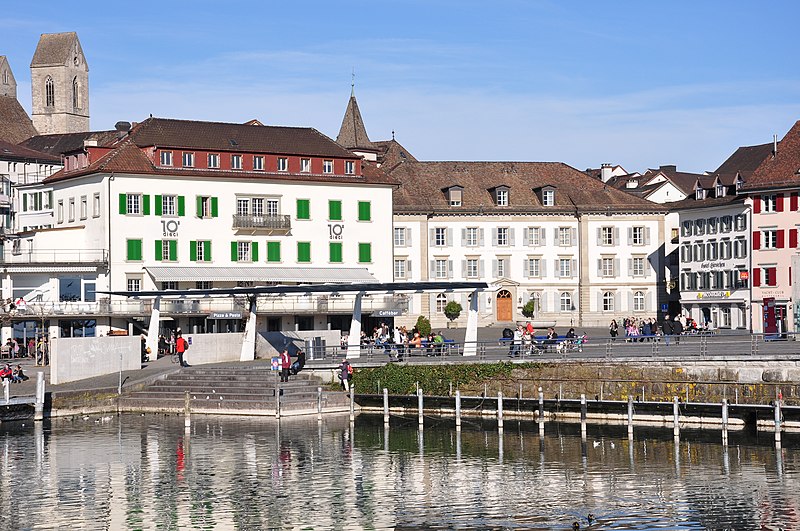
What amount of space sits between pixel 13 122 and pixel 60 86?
72.5 feet

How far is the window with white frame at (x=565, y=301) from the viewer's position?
4183 inches

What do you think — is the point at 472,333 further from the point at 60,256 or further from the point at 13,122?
the point at 13,122

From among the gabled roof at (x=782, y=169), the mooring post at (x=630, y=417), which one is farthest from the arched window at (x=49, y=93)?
the mooring post at (x=630, y=417)

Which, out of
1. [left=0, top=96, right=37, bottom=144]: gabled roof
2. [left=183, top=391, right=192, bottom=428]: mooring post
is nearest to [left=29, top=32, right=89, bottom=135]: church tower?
[left=0, top=96, right=37, bottom=144]: gabled roof

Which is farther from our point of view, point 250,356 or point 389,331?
point 389,331

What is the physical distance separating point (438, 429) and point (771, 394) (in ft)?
41.1

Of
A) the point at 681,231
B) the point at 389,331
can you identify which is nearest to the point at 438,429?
the point at 389,331

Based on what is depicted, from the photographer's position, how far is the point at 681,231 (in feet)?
343

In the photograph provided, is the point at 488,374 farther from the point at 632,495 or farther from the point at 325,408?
the point at 632,495

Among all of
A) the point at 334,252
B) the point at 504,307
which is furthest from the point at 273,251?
the point at 504,307

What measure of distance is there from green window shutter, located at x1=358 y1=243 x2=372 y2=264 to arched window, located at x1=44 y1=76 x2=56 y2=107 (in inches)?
3135

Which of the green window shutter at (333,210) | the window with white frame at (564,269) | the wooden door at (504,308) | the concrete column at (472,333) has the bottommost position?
the concrete column at (472,333)

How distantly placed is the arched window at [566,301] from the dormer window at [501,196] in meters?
7.97

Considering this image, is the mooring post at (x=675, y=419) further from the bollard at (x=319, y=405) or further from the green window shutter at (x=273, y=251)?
the green window shutter at (x=273, y=251)
